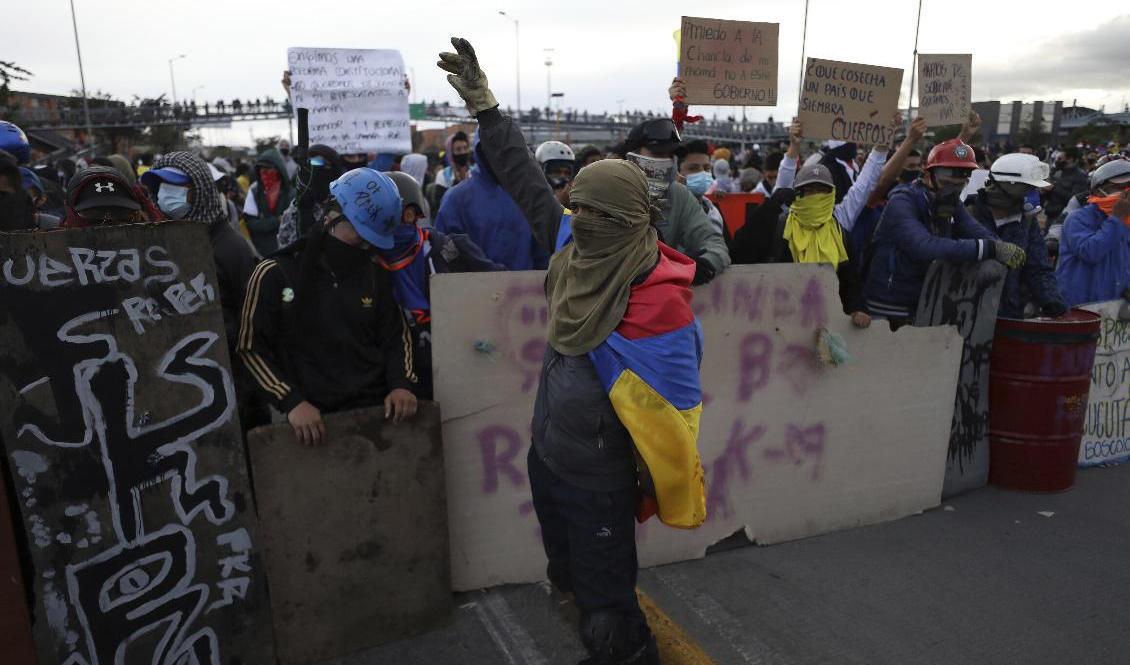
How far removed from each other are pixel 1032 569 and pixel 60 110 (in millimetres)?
62248

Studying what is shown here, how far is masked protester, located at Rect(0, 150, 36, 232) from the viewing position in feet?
12.3

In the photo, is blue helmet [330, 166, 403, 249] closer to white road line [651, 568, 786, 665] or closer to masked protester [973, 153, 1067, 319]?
white road line [651, 568, 786, 665]

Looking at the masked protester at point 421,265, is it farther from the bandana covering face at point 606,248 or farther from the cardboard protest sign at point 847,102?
the cardboard protest sign at point 847,102

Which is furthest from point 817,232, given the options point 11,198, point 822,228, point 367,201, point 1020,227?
point 11,198

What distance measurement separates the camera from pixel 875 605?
339 centimetres

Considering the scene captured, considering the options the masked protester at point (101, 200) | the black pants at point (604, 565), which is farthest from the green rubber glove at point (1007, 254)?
the masked protester at point (101, 200)

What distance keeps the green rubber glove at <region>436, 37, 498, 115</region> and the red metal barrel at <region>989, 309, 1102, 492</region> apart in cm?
352

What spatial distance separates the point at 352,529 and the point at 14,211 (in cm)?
253

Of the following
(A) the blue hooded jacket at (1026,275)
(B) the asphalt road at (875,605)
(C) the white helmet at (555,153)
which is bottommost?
(B) the asphalt road at (875,605)

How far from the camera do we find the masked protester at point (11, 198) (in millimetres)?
3738

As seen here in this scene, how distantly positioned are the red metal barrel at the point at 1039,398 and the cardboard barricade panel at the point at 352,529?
3599 mm

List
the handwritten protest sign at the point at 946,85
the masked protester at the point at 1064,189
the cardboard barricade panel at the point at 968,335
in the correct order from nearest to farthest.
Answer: the cardboard barricade panel at the point at 968,335 < the handwritten protest sign at the point at 946,85 < the masked protester at the point at 1064,189

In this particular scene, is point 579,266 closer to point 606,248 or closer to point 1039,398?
point 606,248

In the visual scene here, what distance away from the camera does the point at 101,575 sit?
260cm
